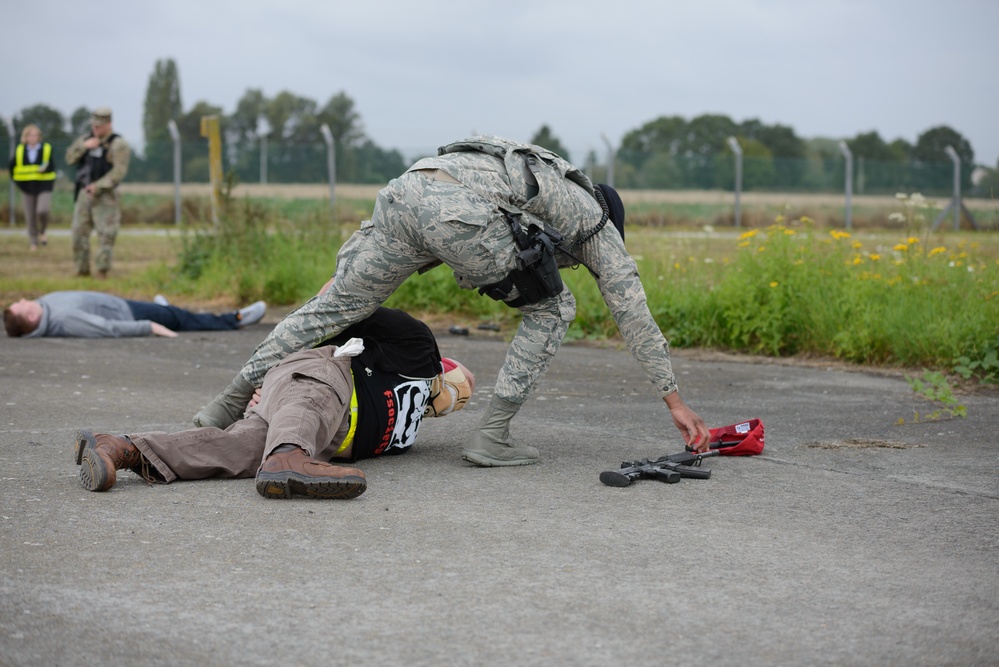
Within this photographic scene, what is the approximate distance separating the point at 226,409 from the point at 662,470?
193cm

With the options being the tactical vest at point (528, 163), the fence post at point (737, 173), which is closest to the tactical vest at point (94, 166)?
the tactical vest at point (528, 163)

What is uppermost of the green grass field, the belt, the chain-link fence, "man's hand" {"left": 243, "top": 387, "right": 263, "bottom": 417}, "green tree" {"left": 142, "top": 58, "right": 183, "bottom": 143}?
"green tree" {"left": 142, "top": 58, "right": 183, "bottom": 143}

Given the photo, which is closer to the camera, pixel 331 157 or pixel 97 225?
pixel 97 225

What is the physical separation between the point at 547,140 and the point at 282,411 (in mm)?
23824

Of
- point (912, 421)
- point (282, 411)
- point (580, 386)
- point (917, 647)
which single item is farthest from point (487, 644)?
point (580, 386)

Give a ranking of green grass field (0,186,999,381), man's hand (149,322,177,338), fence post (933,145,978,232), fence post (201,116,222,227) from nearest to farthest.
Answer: green grass field (0,186,999,381), man's hand (149,322,177,338), fence post (201,116,222,227), fence post (933,145,978,232)

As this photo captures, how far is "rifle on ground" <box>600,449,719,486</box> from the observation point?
14.5 ft

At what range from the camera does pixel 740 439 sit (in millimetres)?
5035

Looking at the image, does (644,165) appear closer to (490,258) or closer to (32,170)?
(32,170)

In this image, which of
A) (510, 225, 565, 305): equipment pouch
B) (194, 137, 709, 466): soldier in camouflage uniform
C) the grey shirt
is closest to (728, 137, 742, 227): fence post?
the grey shirt

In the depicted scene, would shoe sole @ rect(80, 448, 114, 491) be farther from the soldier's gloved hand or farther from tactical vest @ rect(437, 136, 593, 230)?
tactical vest @ rect(437, 136, 593, 230)

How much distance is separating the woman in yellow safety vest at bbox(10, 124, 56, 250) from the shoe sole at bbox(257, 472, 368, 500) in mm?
16634

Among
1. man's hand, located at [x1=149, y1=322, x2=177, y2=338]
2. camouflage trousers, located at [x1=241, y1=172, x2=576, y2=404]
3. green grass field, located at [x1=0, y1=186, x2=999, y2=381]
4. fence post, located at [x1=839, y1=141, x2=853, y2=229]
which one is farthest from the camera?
fence post, located at [x1=839, y1=141, x2=853, y2=229]

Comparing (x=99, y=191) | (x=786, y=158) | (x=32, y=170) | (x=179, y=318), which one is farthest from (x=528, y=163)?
(x=786, y=158)
